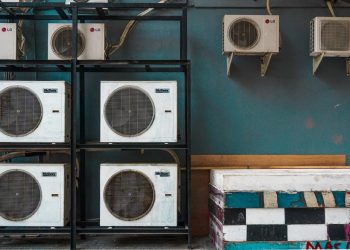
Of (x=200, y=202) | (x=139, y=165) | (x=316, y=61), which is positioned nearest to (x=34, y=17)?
(x=139, y=165)

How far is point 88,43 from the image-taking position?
147 inches

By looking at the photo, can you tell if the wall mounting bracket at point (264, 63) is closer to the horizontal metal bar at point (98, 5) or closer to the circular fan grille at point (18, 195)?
the horizontal metal bar at point (98, 5)

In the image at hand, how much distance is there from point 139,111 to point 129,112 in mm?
75

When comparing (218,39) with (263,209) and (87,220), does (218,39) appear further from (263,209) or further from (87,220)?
(87,220)

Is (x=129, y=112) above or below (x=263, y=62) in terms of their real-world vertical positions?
below

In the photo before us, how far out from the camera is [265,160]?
4059 mm

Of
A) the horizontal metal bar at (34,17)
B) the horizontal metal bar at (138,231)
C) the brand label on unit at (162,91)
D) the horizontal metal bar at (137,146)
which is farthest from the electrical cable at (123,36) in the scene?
the horizontal metal bar at (138,231)

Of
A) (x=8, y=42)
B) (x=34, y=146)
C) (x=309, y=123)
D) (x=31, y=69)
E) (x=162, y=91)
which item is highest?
(x=8, y=42)

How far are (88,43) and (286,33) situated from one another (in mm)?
1737

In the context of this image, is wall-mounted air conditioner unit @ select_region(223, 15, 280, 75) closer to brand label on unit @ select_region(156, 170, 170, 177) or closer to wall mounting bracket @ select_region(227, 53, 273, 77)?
wall mounting bracket @ select_region(227, 53, 273, 77)

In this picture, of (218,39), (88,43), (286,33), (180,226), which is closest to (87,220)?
(180,226)

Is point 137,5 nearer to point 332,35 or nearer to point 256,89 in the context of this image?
point 256,89

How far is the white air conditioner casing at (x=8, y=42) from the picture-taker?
12.2 feet

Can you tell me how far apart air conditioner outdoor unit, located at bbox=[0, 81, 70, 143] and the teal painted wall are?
2.25ft
